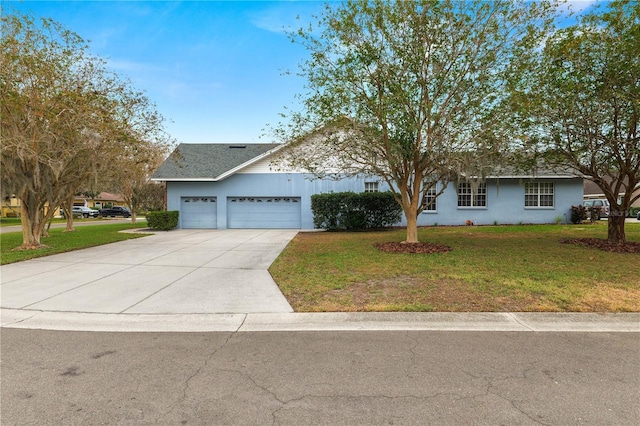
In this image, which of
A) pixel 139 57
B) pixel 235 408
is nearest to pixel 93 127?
pixel 139 57

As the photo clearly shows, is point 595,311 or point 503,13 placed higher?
point 503,13

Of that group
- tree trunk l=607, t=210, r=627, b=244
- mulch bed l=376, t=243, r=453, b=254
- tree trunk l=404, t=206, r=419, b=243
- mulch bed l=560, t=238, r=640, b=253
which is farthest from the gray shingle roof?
tree trunk l=607, t=210, r=627, b=244

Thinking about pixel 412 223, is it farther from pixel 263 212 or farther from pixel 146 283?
pixel 263 212

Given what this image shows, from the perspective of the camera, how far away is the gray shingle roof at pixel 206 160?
777 inches

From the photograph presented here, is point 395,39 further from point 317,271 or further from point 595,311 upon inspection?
point 595,311

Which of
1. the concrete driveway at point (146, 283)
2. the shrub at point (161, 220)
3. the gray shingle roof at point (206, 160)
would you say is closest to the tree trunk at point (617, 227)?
the concrete driveway at point (146, 283)

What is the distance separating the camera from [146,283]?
264 inches

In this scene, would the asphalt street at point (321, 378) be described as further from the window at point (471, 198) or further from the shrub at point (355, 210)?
the window at point (471, 198)

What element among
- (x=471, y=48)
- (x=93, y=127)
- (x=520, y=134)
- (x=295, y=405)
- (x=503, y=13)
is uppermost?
(x=503, y=13)

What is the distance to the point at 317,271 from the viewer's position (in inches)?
299

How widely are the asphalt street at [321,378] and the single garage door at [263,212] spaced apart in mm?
15945

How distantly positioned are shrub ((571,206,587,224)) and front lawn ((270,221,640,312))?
35.3 feet

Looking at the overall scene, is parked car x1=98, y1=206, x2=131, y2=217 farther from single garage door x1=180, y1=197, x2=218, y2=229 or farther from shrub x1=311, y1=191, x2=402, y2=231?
shrub x1=311, y1=191, x2=402, y2=231

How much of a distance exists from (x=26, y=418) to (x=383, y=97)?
8.91m
